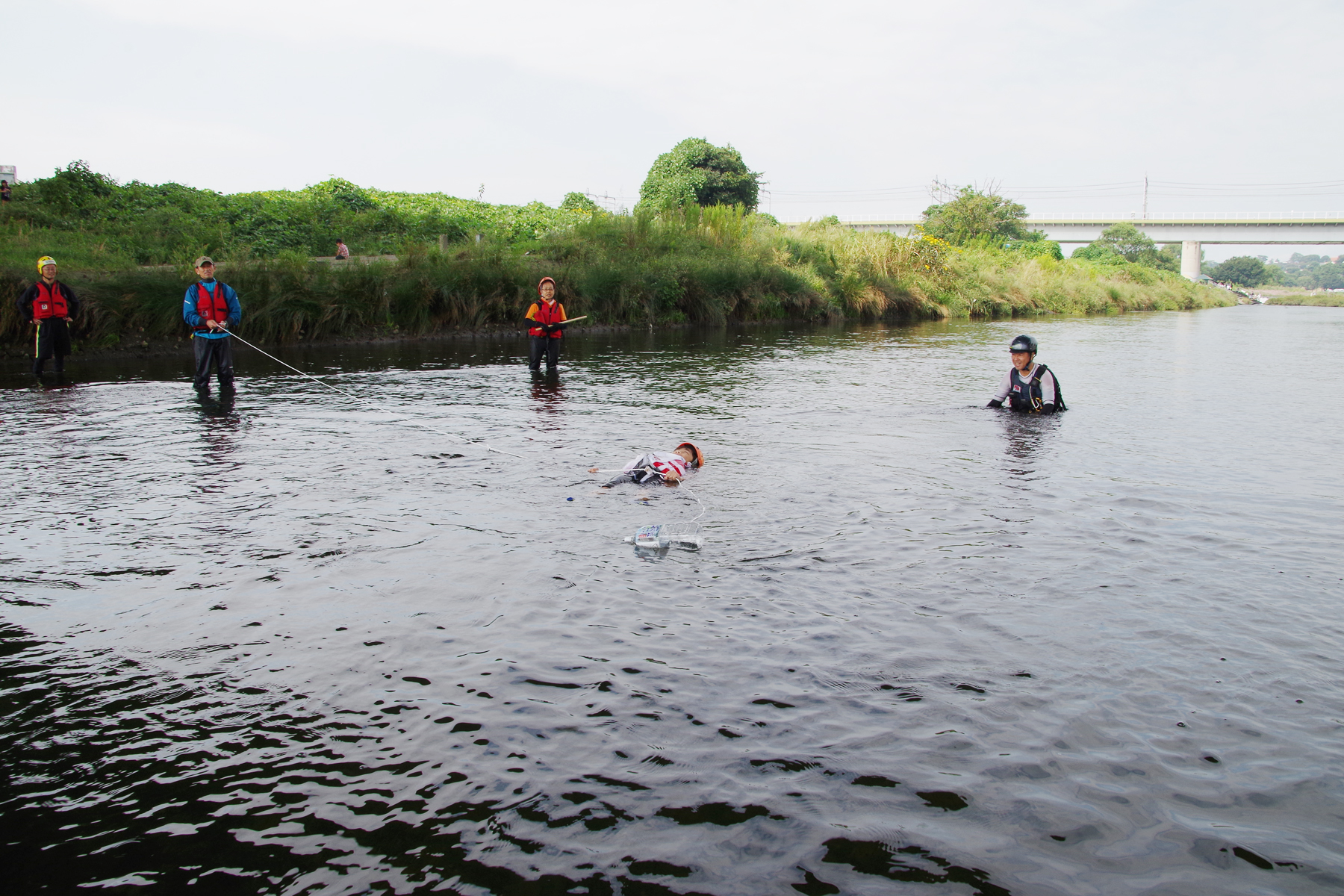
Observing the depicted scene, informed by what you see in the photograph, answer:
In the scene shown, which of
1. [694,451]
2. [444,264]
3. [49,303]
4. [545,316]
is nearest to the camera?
[694,451]

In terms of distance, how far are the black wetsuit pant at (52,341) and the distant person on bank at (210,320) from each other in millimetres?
3347

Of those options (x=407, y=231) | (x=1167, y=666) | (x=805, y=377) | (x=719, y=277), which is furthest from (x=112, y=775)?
(x=407, y=231)

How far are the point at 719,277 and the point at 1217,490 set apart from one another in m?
22.4

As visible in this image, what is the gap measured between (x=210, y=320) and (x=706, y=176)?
4361 centimetres

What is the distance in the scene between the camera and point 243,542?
6578mm

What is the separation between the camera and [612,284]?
2728 centimetres

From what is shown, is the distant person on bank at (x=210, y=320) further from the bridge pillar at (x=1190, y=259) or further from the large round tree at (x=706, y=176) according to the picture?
the bridge pillar at (x=1190, y=259)

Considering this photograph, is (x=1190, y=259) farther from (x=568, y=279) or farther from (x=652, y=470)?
(x=652, y=470)

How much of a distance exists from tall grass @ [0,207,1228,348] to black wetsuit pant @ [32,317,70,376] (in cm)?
284

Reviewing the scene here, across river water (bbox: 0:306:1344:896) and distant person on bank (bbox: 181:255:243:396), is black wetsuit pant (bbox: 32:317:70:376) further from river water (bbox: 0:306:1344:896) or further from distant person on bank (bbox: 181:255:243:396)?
river water (bbox: 0:306:1344:896)

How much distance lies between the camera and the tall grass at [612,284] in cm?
1977

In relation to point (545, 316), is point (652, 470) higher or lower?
lower

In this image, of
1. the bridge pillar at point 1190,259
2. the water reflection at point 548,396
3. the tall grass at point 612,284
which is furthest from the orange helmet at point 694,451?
the bridge pillar at point 1190,259

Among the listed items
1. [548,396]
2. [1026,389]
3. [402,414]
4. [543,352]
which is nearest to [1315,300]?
[1026,389]
